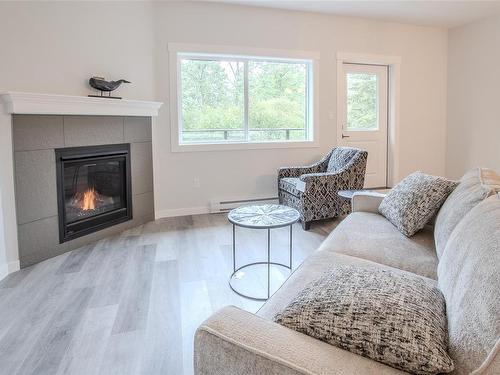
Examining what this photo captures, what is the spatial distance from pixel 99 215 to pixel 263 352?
10.1ft

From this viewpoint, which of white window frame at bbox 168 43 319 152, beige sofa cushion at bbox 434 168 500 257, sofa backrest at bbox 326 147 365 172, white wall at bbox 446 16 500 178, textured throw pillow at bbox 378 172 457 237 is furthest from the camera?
white wall at bbox 446 16 500 178

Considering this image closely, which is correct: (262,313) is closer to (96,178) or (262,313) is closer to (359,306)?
(359,306)

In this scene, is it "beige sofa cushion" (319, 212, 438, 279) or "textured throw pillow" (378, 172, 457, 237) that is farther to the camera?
"textured throw pillow" (378, 172, 457, 237)

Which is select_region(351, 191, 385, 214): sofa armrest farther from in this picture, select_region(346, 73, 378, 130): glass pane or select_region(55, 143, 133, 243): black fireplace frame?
select_region(346, 73, 378, 130): glass pane

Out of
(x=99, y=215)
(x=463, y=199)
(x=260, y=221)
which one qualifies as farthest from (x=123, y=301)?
(x=463, y=199)

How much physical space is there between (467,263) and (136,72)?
368cm

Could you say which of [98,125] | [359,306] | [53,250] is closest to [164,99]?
[98,125]

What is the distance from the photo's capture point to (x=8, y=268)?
2.62m

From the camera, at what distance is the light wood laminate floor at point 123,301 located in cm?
165

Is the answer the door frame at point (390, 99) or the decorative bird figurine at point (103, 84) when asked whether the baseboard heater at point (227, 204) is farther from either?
the decorative bird figurine at point (103, 84)

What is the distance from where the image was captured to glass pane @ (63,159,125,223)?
3205 mm

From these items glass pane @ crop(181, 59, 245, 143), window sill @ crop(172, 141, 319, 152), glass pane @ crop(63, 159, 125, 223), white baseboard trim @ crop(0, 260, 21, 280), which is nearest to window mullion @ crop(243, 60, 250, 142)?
glass pane @ crop(181, 59, 245, 143)

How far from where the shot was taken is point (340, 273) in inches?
43.7

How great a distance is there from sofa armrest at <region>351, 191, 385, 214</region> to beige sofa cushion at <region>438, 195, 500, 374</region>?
4.28ft
